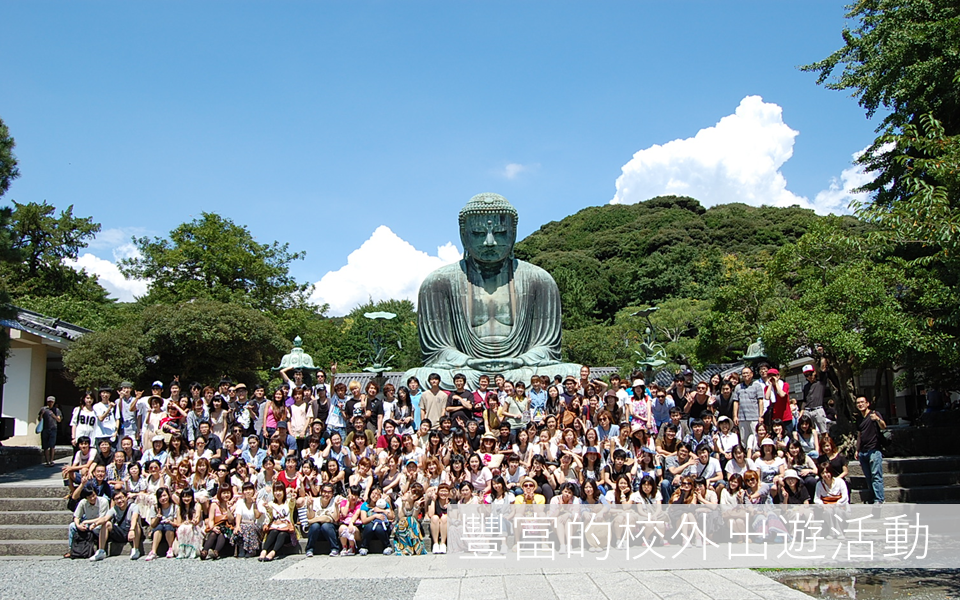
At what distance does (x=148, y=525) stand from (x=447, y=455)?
3.46 metres

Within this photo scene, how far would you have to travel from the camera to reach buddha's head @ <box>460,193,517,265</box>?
44.0 ft

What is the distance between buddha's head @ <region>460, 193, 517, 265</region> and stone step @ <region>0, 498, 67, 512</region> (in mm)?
7319

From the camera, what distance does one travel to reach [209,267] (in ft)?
93.1

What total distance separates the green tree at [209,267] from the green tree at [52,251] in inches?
197

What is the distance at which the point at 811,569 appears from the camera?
696cm

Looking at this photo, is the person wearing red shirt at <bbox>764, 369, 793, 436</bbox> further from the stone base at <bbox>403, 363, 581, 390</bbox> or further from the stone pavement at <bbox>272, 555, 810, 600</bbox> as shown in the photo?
the stone pavement at <bbox>272, 555, 810, 600</bbox>

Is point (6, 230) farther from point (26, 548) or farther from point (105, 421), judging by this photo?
point (26, 548)

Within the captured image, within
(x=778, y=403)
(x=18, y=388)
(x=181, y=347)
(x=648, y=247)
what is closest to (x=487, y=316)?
(x=778, y=403)

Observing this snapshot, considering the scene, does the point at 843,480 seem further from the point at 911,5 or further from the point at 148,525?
the point at 911,5

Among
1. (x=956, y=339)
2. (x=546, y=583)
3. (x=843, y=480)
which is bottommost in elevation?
(x=546, y=583)

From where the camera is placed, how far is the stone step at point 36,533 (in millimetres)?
9133

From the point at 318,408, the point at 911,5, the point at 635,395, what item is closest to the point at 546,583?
the point at 635,395

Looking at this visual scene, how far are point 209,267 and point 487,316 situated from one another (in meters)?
18.0

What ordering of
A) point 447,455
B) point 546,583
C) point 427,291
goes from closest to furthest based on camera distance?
point 546,583 → point 447,455 → point 427,291
